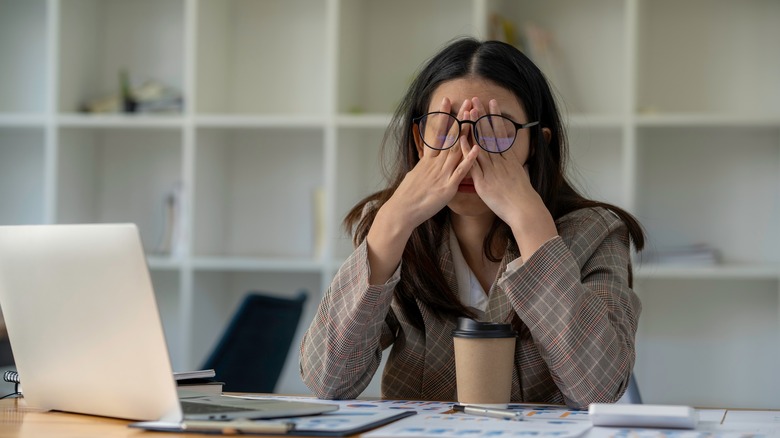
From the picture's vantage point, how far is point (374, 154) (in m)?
3.49

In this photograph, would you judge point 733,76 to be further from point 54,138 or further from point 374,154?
point 54,138

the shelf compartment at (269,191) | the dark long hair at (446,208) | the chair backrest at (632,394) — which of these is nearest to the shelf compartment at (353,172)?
the shelf compartment at (269,191)

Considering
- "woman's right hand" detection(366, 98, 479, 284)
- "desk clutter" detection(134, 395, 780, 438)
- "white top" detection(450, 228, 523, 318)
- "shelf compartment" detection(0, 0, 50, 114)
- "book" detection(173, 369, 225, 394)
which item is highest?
"shelf compartment" detection(0, 0, 50, 114)

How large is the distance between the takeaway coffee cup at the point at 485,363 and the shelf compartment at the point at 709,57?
227 cm

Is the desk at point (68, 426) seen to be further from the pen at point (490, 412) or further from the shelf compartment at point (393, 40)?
the shelf compartment at point (393, 40)

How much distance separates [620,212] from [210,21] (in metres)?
2.12

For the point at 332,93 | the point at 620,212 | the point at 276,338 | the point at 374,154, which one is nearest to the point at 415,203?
the point at 620,212

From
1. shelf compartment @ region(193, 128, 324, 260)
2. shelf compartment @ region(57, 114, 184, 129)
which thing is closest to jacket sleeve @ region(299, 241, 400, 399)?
shelf compartment @ region(57, 114, 184, 129)

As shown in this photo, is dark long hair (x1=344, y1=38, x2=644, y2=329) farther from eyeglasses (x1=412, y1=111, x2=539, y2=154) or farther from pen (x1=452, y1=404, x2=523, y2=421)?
pen (x1=452, y1=404, x2=523, y2=421)

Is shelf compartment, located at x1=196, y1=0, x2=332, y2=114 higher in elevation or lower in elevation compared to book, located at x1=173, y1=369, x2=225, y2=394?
higher

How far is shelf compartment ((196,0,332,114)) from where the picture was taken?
140 inches

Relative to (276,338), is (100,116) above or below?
above

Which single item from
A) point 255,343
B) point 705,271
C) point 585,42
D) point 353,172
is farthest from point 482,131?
point 585,42

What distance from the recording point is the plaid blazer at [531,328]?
1351mm
